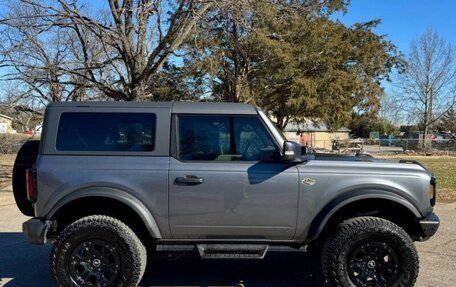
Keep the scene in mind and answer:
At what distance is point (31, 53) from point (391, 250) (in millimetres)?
14132

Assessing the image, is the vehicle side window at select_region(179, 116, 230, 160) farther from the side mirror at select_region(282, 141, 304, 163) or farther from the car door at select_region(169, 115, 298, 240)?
the side mirror at select_region(282, 141, 304, 163)

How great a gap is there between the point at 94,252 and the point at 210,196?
1.30 m

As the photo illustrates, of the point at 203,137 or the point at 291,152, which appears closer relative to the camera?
the point at 291,152

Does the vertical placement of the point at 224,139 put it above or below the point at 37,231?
above

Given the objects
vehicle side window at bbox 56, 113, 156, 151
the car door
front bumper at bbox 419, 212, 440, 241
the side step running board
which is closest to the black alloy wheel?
front bumper at bbox 419, 212, 440, 241

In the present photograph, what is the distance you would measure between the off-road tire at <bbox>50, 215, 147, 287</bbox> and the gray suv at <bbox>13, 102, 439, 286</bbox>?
10 millimetres

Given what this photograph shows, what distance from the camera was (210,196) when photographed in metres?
4.75

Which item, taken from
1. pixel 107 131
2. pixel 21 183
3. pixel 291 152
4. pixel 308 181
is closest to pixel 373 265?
pixel 308 181

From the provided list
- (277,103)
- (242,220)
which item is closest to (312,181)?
(242,220)

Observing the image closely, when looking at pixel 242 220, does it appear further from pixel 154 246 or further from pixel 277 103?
pixel 277 103

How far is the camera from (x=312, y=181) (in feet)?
15.6

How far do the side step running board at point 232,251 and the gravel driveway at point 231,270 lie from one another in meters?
0.66

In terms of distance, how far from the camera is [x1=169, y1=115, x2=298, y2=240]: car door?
15.6 feet

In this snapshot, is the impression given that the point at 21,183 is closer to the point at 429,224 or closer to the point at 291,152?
the point at 291,152
